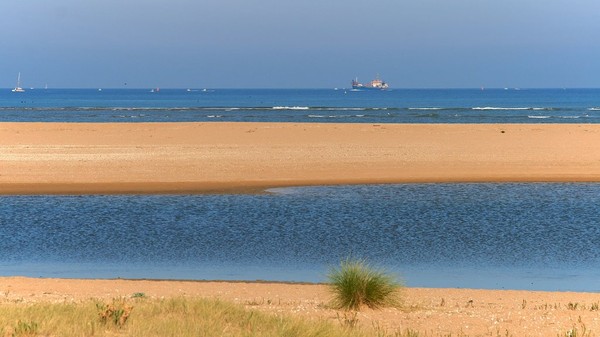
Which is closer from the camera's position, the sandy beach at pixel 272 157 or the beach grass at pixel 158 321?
the beach grass at pixel 158 321

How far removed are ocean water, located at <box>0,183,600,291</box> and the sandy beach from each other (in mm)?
2549

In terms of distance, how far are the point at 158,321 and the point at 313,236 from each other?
770cm

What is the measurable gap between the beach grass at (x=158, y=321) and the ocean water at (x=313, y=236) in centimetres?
361

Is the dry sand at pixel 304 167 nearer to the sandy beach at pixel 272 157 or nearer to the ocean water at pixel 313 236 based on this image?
the sandy beach at pixel 272 157

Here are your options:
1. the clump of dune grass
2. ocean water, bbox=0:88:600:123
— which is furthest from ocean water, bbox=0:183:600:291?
ocean water, bbox=0:88:600:123

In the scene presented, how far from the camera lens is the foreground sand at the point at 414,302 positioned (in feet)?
30.4

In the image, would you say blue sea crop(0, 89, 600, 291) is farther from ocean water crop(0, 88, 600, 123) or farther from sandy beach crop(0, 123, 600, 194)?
ocean water crop(0, 88, 600, 123)

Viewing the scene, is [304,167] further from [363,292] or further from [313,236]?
[363,292]

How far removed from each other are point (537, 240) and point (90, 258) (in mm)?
7752

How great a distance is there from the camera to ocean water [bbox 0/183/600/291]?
43.5 ft

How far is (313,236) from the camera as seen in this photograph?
52.6 ft

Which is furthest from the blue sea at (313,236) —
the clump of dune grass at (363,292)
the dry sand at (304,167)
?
the clump of dune grass at (363,292)

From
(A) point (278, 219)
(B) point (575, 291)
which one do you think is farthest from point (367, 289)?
(A) point (278, 219)

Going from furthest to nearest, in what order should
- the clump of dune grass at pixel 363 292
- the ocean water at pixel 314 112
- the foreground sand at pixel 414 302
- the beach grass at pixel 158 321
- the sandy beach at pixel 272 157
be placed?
the ocean water at pixel 314 112
the sandy beach at pixel 272 157
the clump of dune grass at pixel 363 292
the foreground sand at pixel 414 302
the beach grass at pixel 158 321
